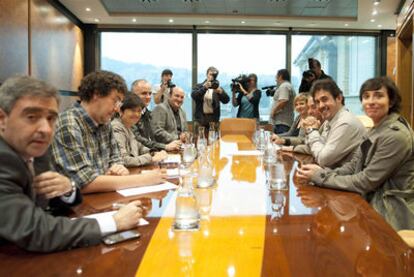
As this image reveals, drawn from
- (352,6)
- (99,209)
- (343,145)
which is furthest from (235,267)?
(352,6)

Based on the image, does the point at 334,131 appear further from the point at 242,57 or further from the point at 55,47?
the point at 242,57

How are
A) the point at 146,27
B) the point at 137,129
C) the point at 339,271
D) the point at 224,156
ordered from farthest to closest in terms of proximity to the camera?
1. the point at 146,27
2. the point at 137,129
3. the point at 224,156
4. the point at 339,271

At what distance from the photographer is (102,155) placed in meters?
2.00

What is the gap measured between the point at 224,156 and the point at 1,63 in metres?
3.00

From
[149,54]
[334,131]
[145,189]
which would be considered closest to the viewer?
[145,189]

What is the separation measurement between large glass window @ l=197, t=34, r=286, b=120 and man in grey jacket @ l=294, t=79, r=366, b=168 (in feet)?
17.0

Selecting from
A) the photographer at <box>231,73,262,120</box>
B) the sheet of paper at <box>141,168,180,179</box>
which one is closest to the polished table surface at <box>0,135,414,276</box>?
the sheet of paper at <box>141,168,180,179</box>

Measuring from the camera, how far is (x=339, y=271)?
2.87 ft

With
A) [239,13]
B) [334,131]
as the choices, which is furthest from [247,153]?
[239,13]

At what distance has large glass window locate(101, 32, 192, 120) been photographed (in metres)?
7.61

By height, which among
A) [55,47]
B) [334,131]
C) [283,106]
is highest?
[55,47]

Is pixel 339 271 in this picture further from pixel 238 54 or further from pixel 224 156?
pixel 238 54

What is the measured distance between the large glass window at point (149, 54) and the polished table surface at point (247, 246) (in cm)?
637

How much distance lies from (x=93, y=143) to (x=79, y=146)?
217 millimetres
